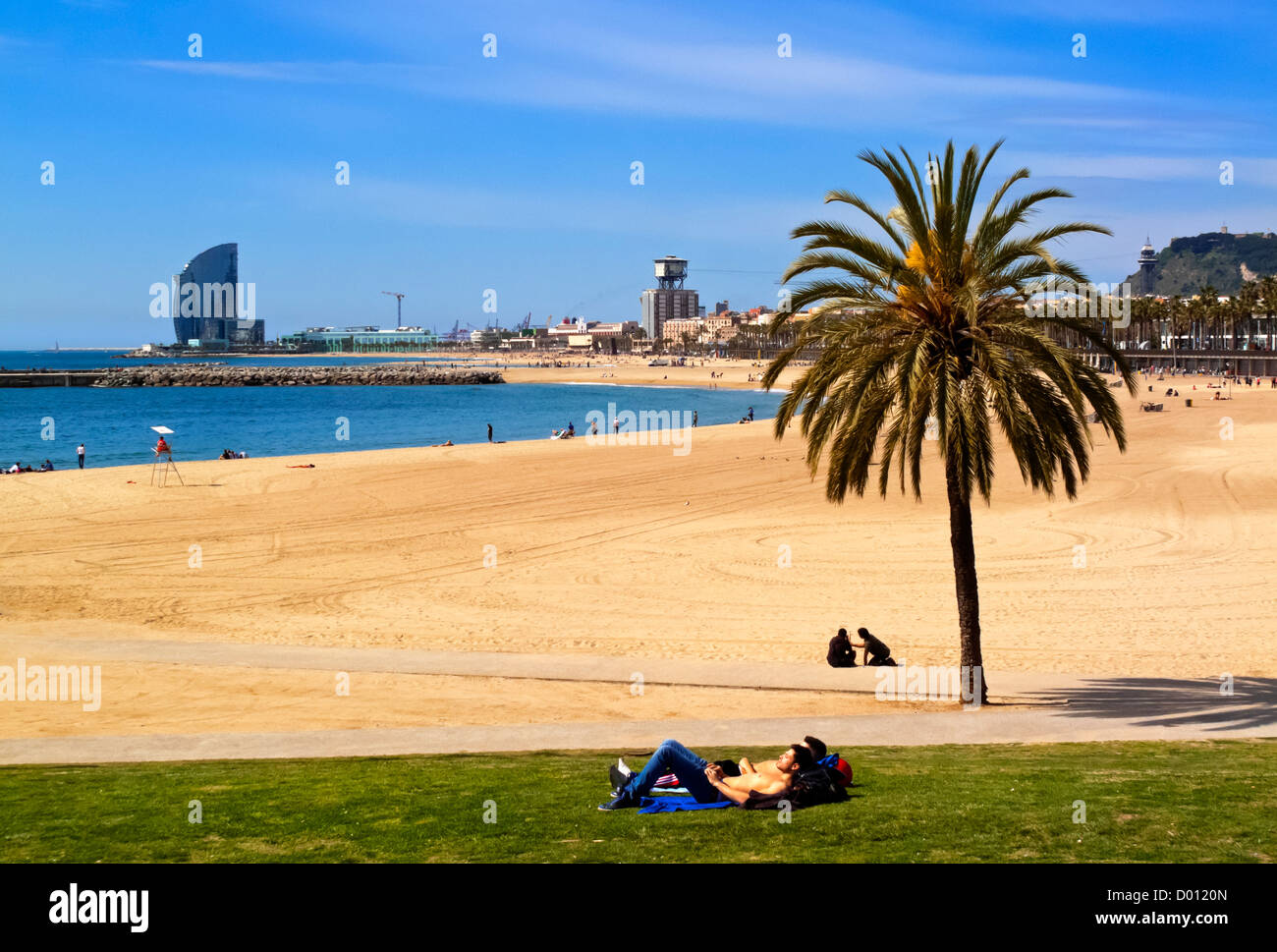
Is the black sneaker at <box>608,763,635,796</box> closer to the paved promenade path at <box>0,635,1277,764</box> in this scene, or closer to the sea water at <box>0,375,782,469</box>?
the paved promenade path at <box>0,635,1277,764</box>

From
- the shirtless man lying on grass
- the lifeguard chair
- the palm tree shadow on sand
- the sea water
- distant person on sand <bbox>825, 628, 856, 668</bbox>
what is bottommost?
the palm tree shadow on sand

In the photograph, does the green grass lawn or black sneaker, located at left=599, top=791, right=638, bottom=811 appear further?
black sneaker, located at left=599, top=791, right=638, bottom=811

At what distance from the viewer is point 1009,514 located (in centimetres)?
2977

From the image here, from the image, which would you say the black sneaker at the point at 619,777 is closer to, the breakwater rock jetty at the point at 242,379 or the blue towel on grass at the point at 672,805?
the blue towel on grass at the point at 672,805

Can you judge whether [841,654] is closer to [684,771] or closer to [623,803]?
[684,771]

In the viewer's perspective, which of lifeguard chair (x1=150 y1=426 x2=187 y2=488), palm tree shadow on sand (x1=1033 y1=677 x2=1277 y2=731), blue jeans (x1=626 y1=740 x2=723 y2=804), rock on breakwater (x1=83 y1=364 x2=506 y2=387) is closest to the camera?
blue jeans (x1=626 y1=740 x2=723 y2=804)

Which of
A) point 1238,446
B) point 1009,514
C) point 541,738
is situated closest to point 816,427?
point 541,738

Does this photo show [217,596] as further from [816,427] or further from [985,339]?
[985,339]

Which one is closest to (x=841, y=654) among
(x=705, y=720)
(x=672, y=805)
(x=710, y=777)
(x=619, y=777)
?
(x=705, y=720)

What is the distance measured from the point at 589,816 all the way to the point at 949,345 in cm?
788

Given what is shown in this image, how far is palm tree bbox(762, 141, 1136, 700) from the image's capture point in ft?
43.0

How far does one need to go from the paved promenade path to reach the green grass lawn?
1187mm

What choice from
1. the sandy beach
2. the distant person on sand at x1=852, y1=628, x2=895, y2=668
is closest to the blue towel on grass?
the sandy beach
